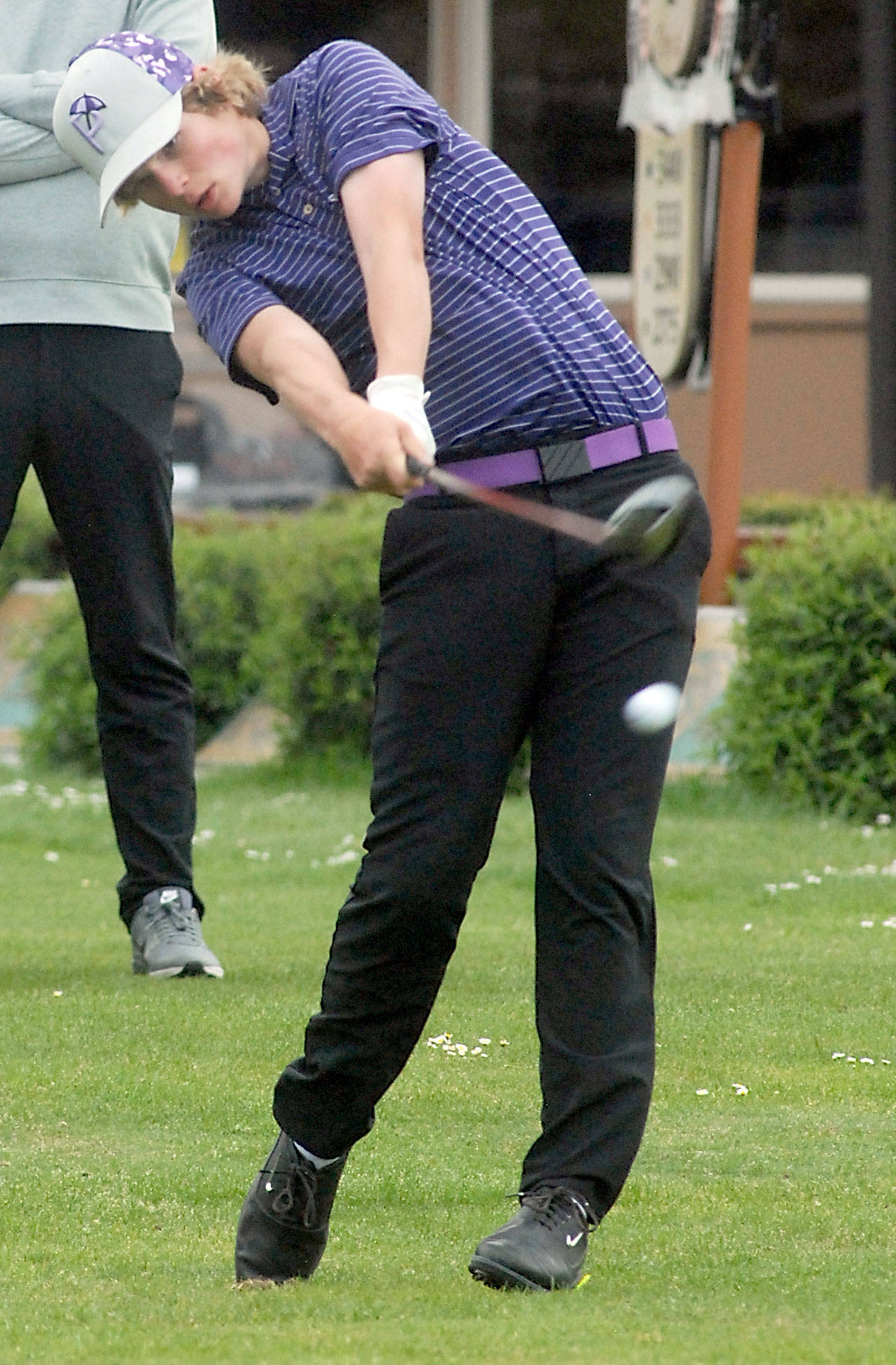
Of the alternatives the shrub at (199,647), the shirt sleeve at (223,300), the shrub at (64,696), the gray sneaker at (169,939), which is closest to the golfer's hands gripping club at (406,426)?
the shirt sleeve at (223,300)

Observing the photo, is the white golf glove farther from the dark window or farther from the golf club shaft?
the dark window

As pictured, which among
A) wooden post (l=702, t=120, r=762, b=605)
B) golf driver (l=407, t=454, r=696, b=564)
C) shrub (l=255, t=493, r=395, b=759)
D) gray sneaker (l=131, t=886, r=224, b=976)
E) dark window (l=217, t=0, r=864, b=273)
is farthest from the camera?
dark window (l=217, t=0, r=864, b=273)

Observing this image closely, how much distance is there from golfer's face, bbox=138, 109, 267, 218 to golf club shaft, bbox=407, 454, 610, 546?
18.5 inches

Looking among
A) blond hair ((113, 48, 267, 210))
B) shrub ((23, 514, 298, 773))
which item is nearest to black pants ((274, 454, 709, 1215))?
blond hair ((113, 48, 267, 210))

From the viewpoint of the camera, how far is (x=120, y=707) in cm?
482

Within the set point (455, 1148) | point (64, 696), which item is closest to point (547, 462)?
point (455, 1148)

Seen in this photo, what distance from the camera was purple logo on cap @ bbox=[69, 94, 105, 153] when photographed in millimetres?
2984

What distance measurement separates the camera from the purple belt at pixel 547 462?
9.59 ft

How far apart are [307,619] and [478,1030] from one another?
4144 mm

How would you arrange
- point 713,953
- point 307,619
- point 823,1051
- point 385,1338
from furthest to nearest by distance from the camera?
point 307,619 → point 713,953 → point 823,1051 → point 385,1338

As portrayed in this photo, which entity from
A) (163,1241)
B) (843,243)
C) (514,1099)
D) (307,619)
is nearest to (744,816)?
(307,619)

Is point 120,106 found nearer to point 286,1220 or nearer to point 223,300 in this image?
point 223,300

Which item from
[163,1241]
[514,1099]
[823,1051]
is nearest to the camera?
[163,1241]

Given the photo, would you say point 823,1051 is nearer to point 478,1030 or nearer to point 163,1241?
point 478,1030
